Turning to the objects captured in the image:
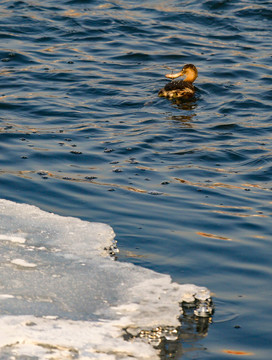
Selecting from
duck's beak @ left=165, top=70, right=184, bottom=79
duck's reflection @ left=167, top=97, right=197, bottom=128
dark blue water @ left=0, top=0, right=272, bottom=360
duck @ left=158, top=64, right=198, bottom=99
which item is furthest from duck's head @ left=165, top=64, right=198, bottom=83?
duck's reflection @ left=167, top=97, right=197, bottom=128

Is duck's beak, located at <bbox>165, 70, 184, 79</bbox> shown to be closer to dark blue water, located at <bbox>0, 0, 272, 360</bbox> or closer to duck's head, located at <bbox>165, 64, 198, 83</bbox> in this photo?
duck's head, located at <bbox>165, 64, 198, 83</bbox>

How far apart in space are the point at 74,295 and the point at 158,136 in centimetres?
451

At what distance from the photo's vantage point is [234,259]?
542 cm

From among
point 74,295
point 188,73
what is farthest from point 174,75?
point 74,295

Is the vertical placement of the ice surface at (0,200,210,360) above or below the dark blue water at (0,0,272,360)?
below

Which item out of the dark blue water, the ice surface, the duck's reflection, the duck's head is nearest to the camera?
the ice surface

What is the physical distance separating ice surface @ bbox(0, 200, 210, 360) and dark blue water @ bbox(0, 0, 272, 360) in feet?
0.95

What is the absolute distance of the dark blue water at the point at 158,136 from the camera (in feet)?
17.5

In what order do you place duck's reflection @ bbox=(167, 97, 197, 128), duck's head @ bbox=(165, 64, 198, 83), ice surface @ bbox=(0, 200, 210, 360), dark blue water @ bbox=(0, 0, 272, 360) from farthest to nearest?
duck's head @ bbox=(165, 64, 198, 83) < duck's reflection @ bbox=(167, 97, 197, 128) < dark blue water @ bbox=(0, 0, 272, 360) < ice surface @ bbox=(0, 200, 210, 360)

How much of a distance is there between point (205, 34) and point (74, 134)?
6518mm

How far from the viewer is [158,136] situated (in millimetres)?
8734

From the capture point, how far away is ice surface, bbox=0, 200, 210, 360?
389 centimetres

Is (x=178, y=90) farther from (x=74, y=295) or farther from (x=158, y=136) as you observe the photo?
(x=74, y=295)

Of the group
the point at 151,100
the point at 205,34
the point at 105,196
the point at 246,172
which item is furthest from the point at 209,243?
the point at 205,34
